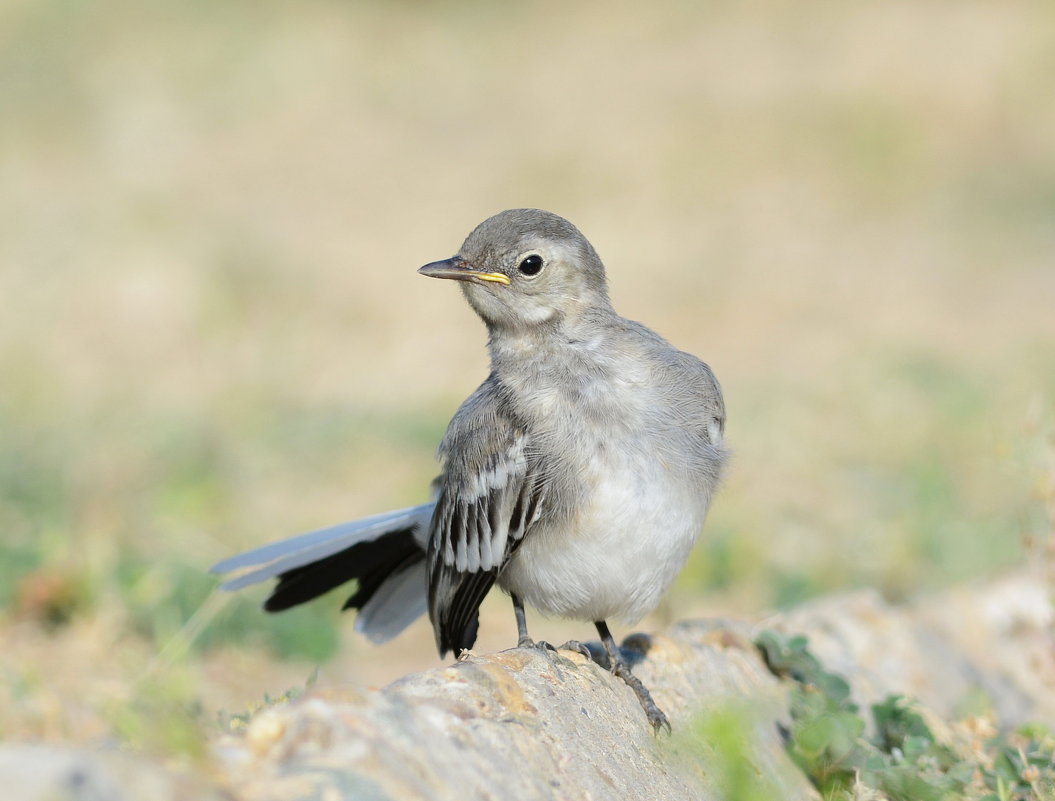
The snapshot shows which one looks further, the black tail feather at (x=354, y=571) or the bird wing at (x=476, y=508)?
the black tail feather at (x=354, y=571)

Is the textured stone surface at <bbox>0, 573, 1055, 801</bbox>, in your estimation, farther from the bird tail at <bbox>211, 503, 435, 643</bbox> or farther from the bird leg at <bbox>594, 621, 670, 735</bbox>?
the bird tail at <bbox>211, 503, 435, 643</bbox>

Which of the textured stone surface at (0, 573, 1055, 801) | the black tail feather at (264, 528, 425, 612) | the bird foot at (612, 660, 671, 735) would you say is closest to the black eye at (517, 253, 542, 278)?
the black tail feather at (264, 528, 425, 612)

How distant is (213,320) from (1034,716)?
402 inches

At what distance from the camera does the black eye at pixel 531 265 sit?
486 cm

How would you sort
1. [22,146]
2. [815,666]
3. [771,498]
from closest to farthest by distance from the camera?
1. [815,666]
2. [771,498]
3. [22,146]

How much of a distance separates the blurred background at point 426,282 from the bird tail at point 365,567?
1.52 feet

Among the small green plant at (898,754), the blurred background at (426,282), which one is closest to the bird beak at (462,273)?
the blurred background at (426,282)

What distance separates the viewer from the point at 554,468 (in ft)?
14.2

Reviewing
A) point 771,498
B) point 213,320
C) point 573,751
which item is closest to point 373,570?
point 573,751

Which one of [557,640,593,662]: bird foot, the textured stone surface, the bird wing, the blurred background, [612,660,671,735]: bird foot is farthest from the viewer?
the blurred background

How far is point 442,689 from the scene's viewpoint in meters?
2.98

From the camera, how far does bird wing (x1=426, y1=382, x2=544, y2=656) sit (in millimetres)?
4465

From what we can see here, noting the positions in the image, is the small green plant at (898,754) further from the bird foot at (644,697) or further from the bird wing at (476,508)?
the bird wing at (476,508)

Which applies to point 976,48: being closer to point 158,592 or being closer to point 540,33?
point 540,33
